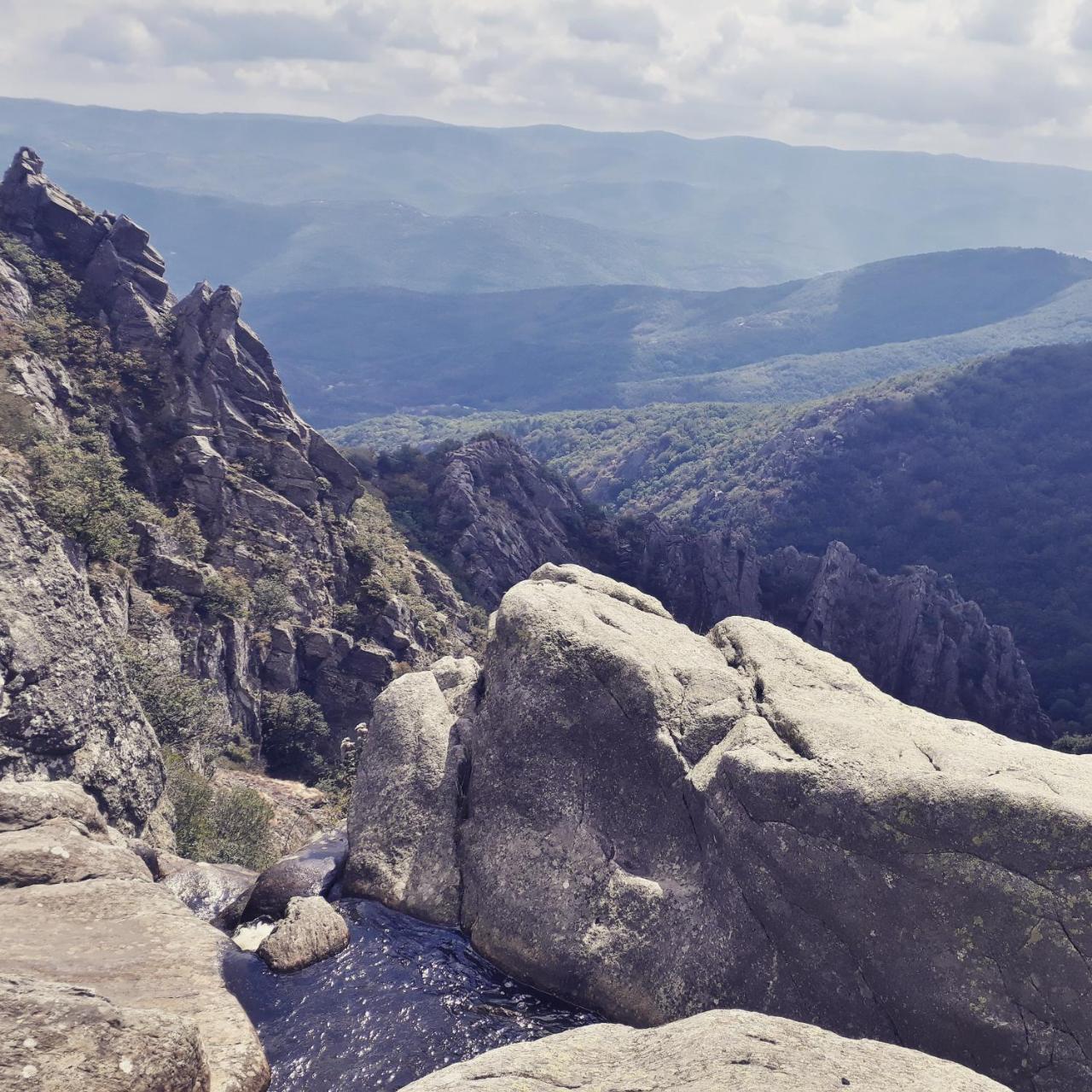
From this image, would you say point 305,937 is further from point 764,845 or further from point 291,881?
point 764,845

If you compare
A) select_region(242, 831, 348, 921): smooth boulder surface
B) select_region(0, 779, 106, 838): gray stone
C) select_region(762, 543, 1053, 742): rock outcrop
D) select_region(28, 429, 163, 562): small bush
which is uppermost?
select_region(28, 429, 163, 562): small bush

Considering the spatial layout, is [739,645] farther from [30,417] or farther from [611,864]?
[30,417]

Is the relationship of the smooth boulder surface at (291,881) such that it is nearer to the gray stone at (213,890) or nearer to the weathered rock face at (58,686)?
the gray stone at (213,890)

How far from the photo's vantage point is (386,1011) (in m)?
23.0

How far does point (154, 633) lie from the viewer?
48250mm

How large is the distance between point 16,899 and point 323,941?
738 cm

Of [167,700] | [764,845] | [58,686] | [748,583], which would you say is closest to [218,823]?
[167,700]

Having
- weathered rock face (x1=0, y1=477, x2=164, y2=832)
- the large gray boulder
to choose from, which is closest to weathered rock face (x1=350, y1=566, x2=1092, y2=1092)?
the large gray boulder

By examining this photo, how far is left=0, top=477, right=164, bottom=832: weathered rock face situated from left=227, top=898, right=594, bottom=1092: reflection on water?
8.73 meters

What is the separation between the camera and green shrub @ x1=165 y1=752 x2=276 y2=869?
34469mm

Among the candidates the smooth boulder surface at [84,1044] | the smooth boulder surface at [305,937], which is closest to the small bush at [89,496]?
the smooth boulder surface at [305,937]

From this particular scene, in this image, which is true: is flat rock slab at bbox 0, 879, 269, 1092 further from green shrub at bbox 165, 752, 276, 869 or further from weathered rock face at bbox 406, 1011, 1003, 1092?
green shrub at bbox 165, 752, 276, 869

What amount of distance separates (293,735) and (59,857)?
32416 mm

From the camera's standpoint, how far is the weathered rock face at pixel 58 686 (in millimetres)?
26781
